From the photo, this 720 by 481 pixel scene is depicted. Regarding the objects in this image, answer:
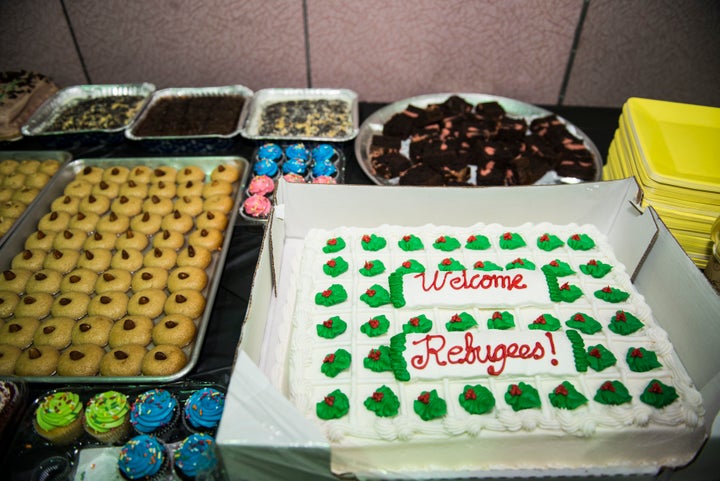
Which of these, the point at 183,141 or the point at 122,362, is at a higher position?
the point at 183,141

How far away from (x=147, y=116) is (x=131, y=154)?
35 centimetres

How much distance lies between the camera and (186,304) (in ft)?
8.45

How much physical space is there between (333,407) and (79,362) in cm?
137

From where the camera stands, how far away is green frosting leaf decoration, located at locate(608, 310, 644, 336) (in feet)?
6.79

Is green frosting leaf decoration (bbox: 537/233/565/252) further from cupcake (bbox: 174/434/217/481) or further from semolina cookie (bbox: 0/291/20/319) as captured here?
semolina cookie (bbox: 0/291/20/319)

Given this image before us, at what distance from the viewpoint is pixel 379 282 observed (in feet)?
7.52

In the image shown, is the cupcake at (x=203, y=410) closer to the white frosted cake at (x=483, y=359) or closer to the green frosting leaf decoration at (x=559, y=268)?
the white frosted cake at (x=483, y=359)

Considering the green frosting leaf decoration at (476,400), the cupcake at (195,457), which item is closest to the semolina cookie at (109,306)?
the cupcake at (195,457)

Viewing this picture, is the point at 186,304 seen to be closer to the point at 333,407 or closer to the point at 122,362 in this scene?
the point at 122,362

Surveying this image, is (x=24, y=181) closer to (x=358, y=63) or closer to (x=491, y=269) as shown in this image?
(x=358, y=63)

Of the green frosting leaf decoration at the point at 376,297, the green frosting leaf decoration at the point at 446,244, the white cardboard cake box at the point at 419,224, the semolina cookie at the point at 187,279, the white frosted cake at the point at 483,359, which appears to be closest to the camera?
the white cardboard cake box at the point at 419,224

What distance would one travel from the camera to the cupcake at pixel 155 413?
204 centimetres

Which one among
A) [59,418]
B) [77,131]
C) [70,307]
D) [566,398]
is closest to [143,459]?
[59,418]

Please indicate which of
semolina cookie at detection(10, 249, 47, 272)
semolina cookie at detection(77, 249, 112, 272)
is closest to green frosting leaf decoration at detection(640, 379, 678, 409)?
semolina cookie at detection(77, 249, 112, 272)
